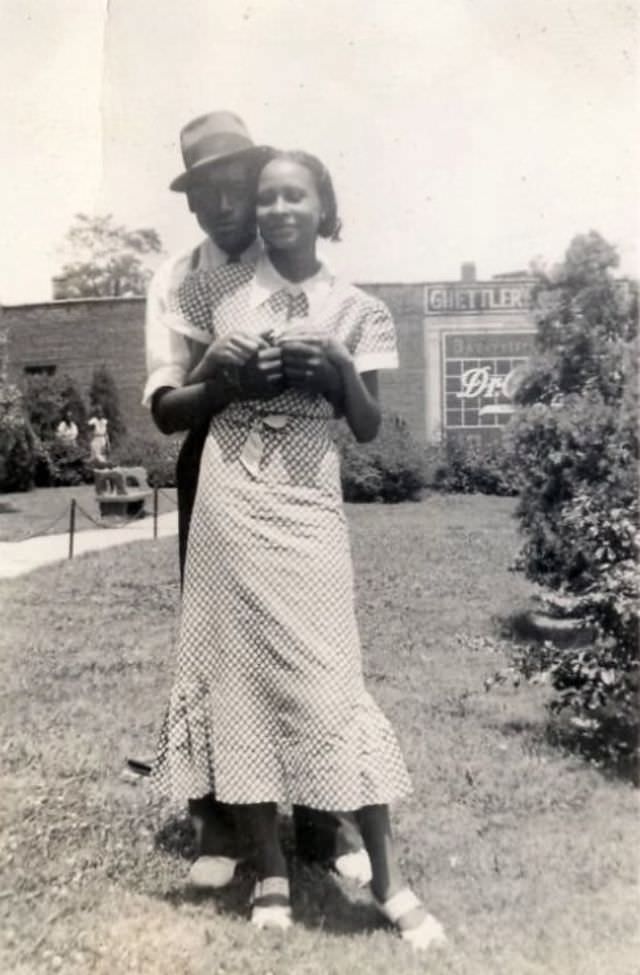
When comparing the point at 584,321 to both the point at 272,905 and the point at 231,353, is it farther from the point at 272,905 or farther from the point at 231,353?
the point at 272,905

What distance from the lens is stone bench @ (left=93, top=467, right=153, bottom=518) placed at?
12.1 metres

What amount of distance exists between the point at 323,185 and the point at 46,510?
11.9 m

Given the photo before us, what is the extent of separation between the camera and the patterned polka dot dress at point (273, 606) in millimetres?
2338

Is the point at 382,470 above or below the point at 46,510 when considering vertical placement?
above

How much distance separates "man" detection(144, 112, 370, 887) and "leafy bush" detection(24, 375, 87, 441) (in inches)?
649

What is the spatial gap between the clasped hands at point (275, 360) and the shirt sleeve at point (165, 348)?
7.6 inches

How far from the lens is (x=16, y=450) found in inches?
628

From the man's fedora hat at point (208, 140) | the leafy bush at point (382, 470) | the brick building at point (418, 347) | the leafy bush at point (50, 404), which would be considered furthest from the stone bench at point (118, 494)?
the man's fedora hat at point (208, 140)

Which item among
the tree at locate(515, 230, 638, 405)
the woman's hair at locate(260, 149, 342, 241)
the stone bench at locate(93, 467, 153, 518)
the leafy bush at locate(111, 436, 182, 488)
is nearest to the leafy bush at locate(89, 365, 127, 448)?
the leafy bush at locate(111, 436, 182, 488)

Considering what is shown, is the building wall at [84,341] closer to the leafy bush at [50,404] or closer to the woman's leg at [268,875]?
the leafy bush at [50,404]

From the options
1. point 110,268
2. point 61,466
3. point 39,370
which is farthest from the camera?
point 110,268

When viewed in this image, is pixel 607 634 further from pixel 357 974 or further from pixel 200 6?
pixel 200 6

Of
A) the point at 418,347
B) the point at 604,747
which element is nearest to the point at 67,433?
the point at 418,347

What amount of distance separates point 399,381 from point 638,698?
56.8ft
